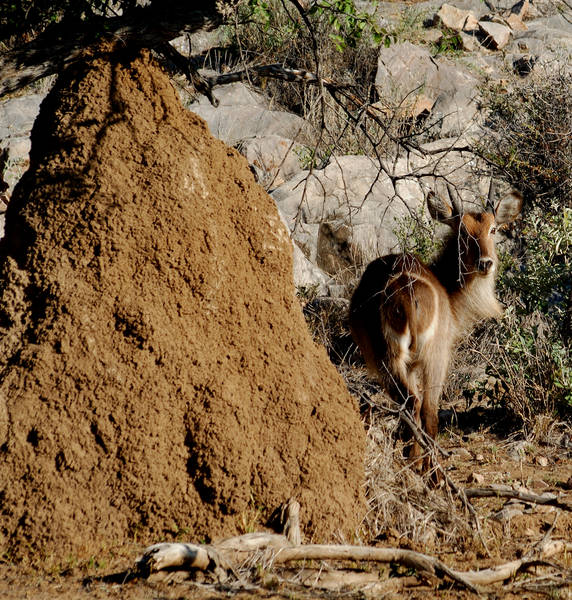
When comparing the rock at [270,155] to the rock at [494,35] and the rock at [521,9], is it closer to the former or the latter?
the rock at [494,35]

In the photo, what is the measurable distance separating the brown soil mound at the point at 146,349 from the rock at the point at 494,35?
14.4 metres

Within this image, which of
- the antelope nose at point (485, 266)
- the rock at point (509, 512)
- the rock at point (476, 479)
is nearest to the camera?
the rock at point (509, 512)

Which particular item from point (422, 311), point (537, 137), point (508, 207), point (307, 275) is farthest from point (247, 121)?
point (422, 311)

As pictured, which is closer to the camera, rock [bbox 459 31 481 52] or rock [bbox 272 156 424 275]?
rock [bbox 272 156 424 275]

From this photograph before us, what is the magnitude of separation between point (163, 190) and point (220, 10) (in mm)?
1153

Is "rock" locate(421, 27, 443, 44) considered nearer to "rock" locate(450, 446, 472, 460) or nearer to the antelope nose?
the antelope nose

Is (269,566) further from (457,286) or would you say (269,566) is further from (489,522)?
(457,286)

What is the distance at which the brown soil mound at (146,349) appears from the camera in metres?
3.59

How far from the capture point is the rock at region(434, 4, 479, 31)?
17578 millimetres

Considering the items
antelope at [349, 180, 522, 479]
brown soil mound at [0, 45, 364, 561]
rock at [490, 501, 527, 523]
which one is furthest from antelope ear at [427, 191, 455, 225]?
brown soil mound at [0, 45, 364, 561]

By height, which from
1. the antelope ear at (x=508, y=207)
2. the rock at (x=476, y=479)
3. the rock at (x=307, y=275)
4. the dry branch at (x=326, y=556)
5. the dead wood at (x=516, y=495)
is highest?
the dry branch at (x=326, y=556)

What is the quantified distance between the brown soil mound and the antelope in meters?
1.69

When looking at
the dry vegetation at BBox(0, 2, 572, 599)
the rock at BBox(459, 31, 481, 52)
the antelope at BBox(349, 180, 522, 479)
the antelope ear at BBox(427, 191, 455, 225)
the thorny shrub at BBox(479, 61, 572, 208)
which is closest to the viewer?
the dry vegetation at BBox(0, 2, 572, 599)

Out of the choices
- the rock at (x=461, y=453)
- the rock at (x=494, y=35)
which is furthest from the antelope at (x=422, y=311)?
the rock at (x=494, y=35)
